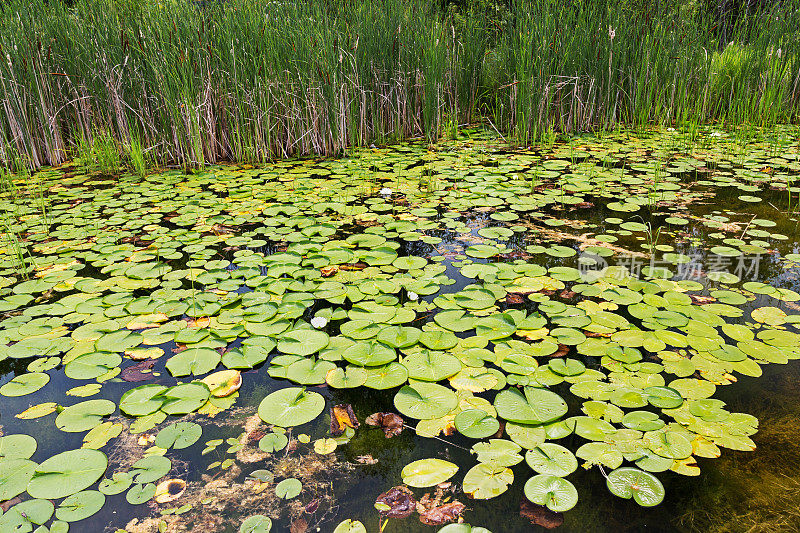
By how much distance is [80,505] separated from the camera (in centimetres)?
107

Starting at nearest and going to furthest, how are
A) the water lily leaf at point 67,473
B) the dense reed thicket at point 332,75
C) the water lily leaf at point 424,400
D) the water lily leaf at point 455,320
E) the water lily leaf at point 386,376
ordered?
the water lily leaf at point 67,473 < the water lily leaf at point 424,400 < the water lily leaf at point 386,376 < the water lily leaf at point 455,320 < the dense reed thicket at point 332,75

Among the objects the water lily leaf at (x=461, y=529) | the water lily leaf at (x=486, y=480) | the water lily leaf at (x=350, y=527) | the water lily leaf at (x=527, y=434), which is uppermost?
the water lily leaf at (x=527, y=434)

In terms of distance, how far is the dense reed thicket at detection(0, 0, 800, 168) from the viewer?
3.71 meters

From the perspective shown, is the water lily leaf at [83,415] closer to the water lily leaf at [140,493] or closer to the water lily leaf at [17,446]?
the water lily leaf at [17,446]

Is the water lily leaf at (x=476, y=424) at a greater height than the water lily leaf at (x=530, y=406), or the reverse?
the water lily leaf at (x=530, y=406)

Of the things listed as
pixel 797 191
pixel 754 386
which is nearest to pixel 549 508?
pixel 754 386

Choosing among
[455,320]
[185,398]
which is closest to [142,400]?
[185,398]

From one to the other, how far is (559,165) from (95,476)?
3572mm

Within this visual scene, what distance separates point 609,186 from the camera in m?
3.27

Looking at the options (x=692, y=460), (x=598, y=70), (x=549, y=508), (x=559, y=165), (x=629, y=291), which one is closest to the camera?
(x=549, y=508)

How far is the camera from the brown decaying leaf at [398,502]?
1.07 meters

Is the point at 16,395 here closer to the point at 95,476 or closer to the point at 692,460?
the point at 95,476

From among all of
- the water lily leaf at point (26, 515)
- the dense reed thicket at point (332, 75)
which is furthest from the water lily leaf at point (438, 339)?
the dense reed thicket at point (332, 75)

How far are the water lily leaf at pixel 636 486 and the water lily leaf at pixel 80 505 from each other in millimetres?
1177
